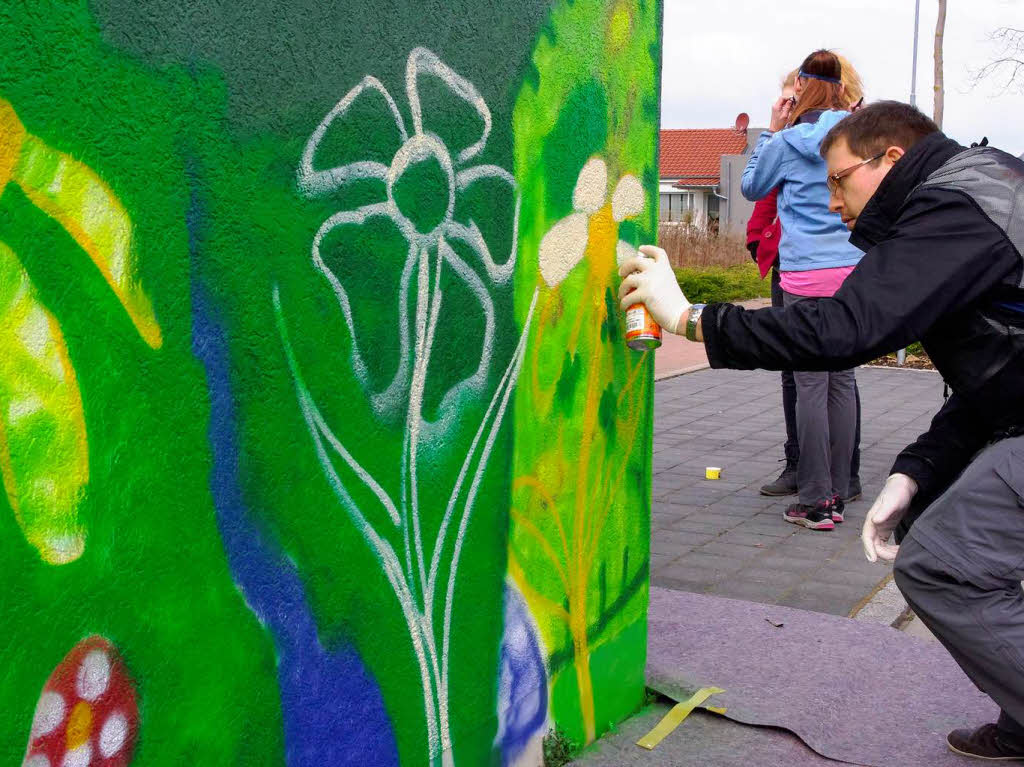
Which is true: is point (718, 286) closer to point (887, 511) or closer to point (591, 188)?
point (887, 511)

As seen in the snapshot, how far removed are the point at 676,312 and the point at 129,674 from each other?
64.3 inches

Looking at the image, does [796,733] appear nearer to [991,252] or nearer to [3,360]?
[991,252]

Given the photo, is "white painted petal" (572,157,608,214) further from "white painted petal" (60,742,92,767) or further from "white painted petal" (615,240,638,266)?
"white painted petal" (60,742,92,767)

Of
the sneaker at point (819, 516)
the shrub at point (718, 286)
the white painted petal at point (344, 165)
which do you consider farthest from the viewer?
the shrub at point (718, 286)

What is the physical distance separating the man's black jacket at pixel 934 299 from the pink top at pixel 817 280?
239 centimetres

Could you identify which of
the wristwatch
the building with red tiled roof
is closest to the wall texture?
the wristwatch

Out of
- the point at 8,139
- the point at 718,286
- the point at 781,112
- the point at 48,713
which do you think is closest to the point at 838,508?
the point at 781,112

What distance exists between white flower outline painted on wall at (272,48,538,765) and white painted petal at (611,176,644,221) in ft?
1.72

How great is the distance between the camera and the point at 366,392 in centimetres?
240

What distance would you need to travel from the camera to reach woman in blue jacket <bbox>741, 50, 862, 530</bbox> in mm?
5453

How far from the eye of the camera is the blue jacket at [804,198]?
17.8ft

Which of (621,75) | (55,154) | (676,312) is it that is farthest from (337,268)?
(621,75)

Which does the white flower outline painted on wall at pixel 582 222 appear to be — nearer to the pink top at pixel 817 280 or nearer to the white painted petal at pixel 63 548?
the white painted petal at pixel 63 548

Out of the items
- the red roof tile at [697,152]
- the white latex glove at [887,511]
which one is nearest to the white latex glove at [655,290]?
the white latex glove at [887,511]
